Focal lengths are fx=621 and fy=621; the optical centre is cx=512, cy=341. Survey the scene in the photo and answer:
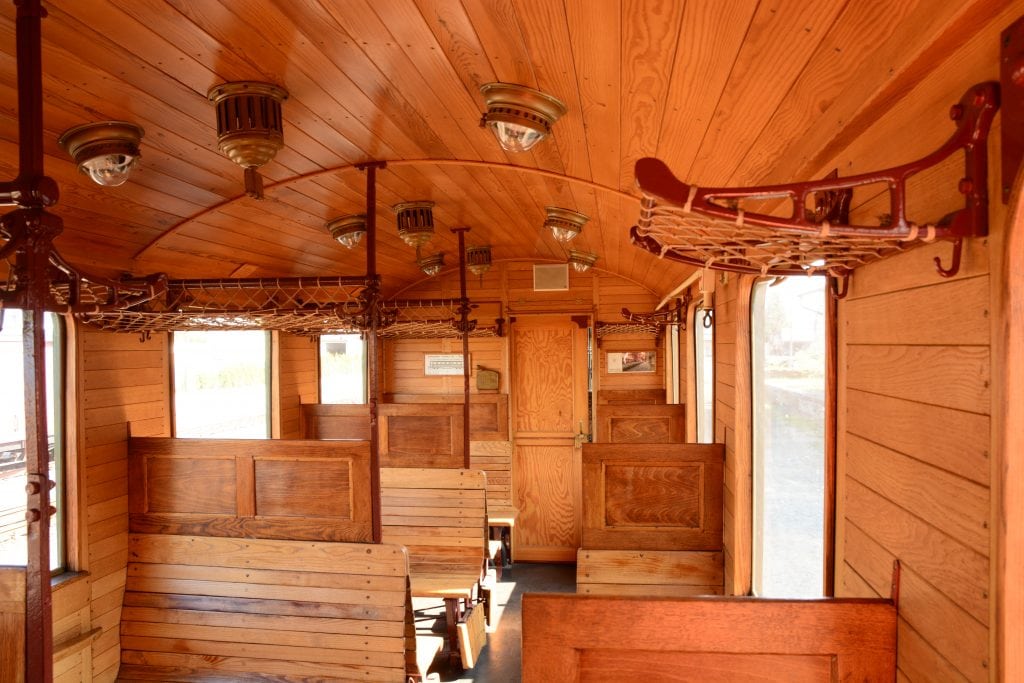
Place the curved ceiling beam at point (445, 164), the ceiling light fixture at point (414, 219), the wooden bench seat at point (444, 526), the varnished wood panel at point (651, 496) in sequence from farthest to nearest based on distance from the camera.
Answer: the wooden bench seat at point (444, 526), the ceiling light fixture at point (414, 219), the varnished wood panel at point (651, 496), the curved ceiling beam at point (445, 164)

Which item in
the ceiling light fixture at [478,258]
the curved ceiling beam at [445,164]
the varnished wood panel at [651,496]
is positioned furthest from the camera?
the ceiling light fixture at [478,258]

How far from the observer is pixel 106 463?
3318 mm

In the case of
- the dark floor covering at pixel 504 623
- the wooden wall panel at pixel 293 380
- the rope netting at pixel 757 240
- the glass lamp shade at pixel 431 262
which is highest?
the glass lamp shade at pixel 431 262

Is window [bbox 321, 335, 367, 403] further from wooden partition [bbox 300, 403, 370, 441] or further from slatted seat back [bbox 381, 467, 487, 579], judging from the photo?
slatted seat back [bbox 381, 467, 487, 579]

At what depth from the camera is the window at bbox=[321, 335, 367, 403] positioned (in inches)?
250

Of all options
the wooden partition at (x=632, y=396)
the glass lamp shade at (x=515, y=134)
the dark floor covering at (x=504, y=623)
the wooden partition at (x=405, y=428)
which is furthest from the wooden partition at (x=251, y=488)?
the wooden partition at (x=632, y=396)

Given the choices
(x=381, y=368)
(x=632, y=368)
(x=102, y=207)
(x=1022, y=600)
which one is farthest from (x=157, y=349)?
(x=632, y=368)

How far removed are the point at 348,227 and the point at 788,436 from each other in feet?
8.54

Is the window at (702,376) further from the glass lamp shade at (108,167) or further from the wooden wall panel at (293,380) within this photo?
the wooden wall panel at (293,380)

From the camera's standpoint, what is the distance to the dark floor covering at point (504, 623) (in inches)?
175

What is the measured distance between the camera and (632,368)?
6820mm

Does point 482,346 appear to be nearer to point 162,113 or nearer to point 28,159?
point 162,113

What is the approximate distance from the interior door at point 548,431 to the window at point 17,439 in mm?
4389

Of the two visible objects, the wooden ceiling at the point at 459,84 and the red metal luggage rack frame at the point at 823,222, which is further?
the wooden ceiling at the point at 459,84
